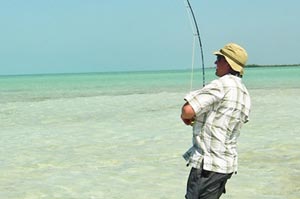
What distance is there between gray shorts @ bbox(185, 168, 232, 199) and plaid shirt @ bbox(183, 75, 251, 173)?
0.04 m

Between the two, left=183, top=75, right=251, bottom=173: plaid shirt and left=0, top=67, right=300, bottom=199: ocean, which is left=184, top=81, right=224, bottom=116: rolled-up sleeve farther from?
left=0, top=67, right=300, bottom=199: ocean

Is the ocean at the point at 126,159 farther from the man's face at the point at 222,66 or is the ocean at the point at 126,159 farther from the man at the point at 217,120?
the man's face at the point at 222,66

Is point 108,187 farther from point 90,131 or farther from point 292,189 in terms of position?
point 90,131

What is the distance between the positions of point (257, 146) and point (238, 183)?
2.79m

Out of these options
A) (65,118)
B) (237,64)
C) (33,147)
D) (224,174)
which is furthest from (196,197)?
(65,118)

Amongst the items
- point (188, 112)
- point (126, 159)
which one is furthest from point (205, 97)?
point (126, 159)

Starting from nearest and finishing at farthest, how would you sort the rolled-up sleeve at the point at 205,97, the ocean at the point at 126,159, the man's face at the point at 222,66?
the rolled-up sleeve at the point at 205,97
the man's face at the point at 222,66
the ocean at the point at 126,159

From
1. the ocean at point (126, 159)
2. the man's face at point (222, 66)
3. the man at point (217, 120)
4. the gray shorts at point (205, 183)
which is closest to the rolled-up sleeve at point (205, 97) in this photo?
the man at point (217, 120)

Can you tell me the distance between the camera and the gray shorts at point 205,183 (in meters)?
3.10

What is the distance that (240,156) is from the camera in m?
8.27

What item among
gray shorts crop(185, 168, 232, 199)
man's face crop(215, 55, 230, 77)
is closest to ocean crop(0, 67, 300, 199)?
gray shorts crop(185, 168, 232, 199)

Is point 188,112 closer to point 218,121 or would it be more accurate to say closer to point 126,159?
point 218,121

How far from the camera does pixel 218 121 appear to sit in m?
3.05

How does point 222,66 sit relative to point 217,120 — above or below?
above
